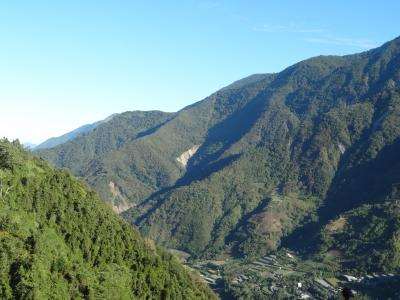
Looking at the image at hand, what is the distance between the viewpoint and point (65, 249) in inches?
3597

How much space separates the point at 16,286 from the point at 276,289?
13843cm

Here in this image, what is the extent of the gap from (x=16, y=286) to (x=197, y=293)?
52.7 m

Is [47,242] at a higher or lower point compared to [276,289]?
higher

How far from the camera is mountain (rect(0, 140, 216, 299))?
7500 centimetres

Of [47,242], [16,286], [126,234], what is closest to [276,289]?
[126,234]

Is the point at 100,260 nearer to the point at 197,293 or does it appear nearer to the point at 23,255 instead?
the point at 23,255

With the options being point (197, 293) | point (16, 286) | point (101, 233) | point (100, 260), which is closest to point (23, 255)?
point (16, 286)

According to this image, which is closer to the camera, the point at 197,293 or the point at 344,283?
the point at 197,293

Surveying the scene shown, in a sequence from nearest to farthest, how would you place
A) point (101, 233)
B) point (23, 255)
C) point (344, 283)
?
point (23, 255) → point (101, 233) → point (344, 283)

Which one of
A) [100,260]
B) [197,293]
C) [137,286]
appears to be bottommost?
[197,293]

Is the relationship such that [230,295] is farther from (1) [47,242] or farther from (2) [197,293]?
(1) [47,242]

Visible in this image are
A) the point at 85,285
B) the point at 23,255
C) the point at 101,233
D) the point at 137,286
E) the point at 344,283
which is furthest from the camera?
the point at 344,283

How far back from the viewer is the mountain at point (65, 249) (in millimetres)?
75000

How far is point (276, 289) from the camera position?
194500mm
